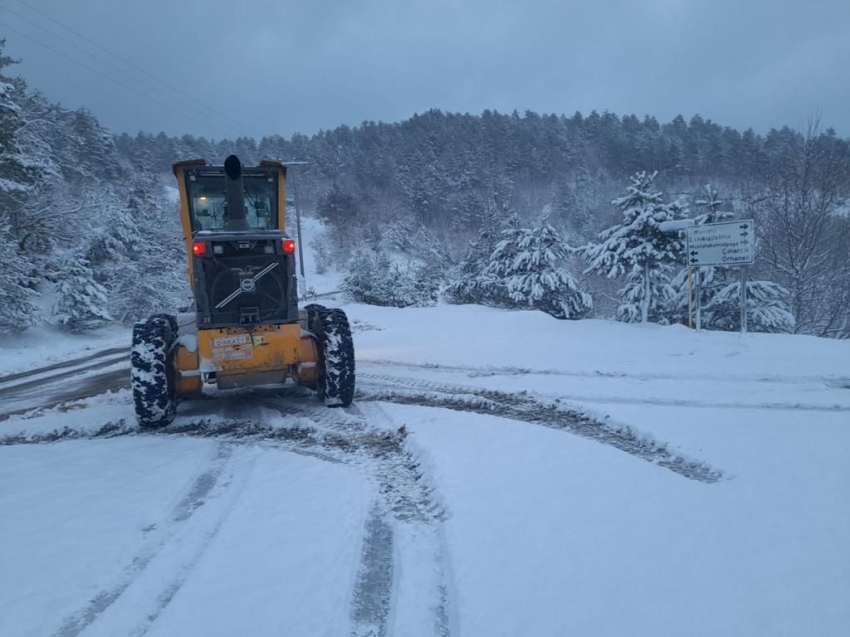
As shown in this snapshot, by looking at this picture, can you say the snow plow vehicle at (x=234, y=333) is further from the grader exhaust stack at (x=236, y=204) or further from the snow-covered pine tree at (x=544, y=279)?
the snow-covered pine tree at (x=544, y=279)

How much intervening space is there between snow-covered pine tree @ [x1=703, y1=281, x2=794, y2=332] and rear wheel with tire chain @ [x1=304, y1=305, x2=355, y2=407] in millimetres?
11455

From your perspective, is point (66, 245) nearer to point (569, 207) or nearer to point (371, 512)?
point (371, 512)

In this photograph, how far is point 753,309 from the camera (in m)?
14.1

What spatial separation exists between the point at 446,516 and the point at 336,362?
3486 mm

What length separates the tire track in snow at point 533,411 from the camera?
471cm

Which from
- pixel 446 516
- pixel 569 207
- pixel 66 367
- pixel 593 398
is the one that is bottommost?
pixel 446 516

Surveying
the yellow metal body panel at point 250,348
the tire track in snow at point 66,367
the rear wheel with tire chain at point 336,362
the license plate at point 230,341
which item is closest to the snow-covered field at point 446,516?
the rear wheel with tire chain at point 336,362

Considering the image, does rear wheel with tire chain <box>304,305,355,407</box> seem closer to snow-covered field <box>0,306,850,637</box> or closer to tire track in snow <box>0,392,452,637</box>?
tire track in snow <box>0,392,452,637</box>

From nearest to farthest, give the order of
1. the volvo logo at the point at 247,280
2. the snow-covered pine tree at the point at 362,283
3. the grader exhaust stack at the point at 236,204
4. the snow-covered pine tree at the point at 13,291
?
the volvo logo at the point at 247,280, the grader exhaust stack at the point at 236,204, the snow-covered pine tree at the point at 13,291, the snow-covered pine tree at the point at 362,283

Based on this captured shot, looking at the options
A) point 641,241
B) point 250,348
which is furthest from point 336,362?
point 641,241

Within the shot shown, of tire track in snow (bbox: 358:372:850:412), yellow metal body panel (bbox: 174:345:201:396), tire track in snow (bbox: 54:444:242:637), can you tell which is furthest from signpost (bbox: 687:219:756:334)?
tire track in snow (bbox: 54:444:242:637)

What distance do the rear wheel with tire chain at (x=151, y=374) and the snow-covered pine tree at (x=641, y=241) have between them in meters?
11.4

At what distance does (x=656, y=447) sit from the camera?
5.09 m

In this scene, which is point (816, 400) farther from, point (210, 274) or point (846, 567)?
point (210, 274)
